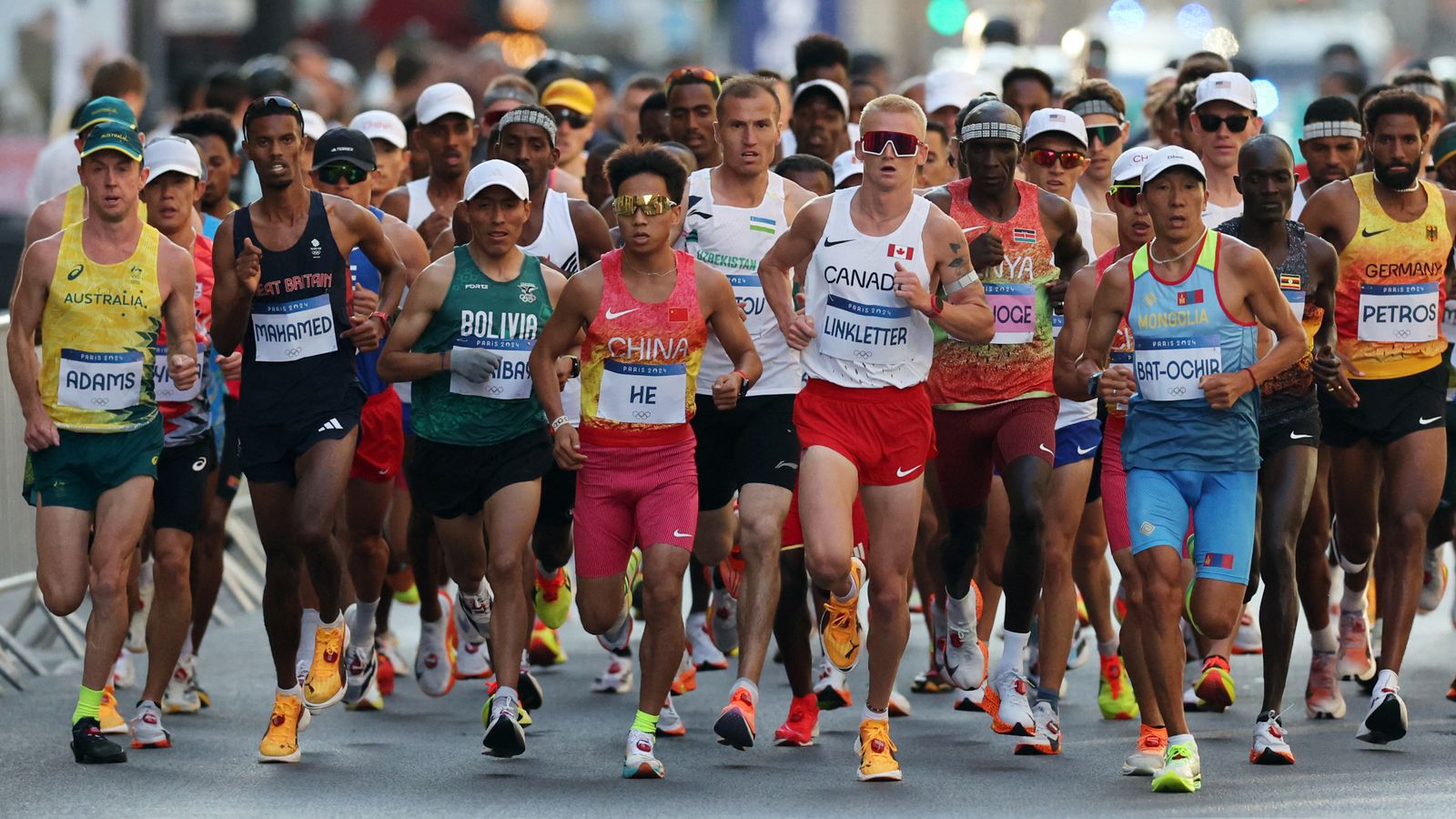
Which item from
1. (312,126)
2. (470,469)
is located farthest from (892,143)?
(312,126)

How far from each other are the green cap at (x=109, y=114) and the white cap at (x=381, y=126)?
89.9 inches

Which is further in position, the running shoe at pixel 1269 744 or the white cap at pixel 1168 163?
the running shoe at pixel 1269 744

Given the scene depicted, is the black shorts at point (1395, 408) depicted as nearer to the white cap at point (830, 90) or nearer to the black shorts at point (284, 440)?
the white cap at point (830, 90)

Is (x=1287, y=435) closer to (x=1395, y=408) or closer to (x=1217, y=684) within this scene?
(x=1395, y=408)

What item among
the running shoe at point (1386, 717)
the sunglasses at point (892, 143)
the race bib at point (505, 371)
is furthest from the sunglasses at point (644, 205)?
the running shoe at point (1386, 717)

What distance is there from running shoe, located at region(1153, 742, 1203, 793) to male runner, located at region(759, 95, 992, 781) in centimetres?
101

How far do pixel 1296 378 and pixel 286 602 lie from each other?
4.07m

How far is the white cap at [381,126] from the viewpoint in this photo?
43.7 feet

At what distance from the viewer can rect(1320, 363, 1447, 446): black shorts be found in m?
11.3

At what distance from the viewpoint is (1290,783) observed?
9906 mm

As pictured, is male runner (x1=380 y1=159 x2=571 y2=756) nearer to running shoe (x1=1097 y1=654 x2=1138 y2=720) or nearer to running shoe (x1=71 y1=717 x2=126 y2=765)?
running shoe (x1=71 y1=717 x2=126 y2=765)

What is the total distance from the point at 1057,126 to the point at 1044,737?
272 centimetres

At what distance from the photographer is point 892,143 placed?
411 inches

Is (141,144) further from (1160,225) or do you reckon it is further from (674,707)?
(1160,225)
